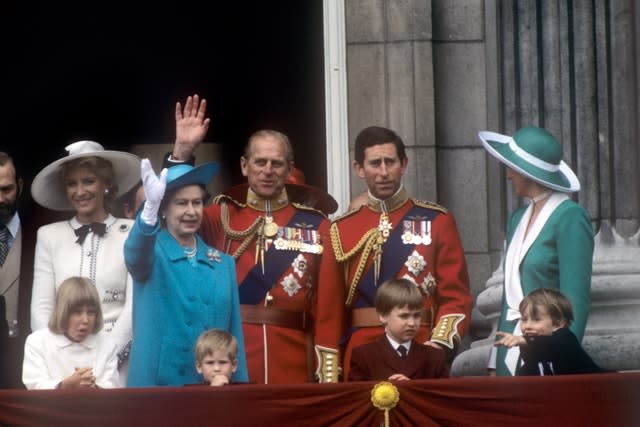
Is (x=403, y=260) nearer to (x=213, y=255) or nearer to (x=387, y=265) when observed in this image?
(x=387, y=265)

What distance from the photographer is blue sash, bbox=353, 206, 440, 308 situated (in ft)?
30.2

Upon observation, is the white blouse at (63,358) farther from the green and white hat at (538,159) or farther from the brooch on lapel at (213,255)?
the green and white hat at (538,159)

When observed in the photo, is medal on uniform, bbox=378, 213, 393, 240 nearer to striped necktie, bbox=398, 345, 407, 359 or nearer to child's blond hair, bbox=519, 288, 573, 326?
striped necktie, bbox=398, 345, 407, 359

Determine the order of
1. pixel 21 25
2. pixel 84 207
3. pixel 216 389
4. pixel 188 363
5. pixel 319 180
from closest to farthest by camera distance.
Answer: pixel 216 389
pixel 188 363
pixel 84 207
pixel 319 180
pixel 21 25

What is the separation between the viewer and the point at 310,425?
26.7ft

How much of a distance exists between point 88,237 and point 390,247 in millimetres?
1353

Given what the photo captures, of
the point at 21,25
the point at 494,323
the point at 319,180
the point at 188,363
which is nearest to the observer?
the point at 188,363

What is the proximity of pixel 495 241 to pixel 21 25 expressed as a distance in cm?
423

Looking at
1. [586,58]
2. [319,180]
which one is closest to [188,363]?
[586,58]

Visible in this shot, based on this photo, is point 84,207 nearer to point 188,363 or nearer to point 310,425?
point 188,363

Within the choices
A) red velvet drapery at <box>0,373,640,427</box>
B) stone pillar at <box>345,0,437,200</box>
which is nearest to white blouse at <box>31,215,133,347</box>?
red velvet drapery at <box>0,373,640,427</box>

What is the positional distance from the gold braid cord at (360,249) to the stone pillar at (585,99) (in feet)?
5.17

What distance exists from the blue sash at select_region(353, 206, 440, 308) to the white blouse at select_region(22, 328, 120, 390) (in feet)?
3.81

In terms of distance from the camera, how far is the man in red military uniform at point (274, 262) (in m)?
9.12
